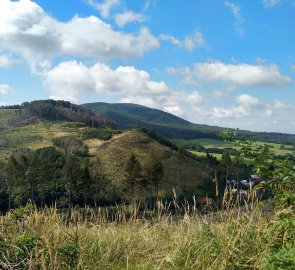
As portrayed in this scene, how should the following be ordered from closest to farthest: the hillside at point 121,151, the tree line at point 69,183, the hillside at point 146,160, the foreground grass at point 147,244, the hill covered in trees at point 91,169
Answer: the foreground grass at point 147,244 → the tree line at point 69,183 → the hill covered in trees at point 91,169 → the hillside at point 146,160 → the hillside at point 121,151

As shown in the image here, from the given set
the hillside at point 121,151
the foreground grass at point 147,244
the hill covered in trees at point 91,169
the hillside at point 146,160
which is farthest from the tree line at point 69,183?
the foreground grass at point 147,244

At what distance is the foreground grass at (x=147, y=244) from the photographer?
208 inches

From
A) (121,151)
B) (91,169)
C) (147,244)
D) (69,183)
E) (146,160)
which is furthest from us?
(121,151)

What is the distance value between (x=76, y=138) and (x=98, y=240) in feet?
562

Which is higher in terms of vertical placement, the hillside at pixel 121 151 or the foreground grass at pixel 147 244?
the foreground grass at pixel 147 244

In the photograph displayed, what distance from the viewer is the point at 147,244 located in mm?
A: 7008

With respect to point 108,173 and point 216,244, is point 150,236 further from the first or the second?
point 108,173

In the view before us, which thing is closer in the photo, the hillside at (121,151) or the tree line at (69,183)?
the tree line at (69,183)

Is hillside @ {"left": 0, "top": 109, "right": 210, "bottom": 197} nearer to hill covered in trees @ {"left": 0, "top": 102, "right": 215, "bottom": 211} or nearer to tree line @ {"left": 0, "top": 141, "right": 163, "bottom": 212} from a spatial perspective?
hill covered in trees @ {"left": 0, "top": 102, "right": 215, "bottom": 211}

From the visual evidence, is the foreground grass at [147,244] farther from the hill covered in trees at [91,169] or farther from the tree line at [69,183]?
the tree line at [69,183]

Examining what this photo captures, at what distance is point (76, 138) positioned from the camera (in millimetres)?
175625

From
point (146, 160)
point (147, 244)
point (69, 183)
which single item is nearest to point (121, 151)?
point (146, 160)

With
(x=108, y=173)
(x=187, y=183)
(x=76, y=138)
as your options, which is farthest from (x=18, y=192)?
(x=76, y=138)

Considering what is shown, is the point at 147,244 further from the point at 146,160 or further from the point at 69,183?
the point at 146,160
